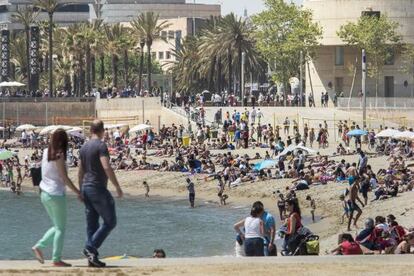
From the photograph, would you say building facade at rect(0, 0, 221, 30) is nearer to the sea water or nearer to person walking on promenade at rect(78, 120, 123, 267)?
the sea water

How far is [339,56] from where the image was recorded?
85000 millimetres

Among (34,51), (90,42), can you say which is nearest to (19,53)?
(90,42)

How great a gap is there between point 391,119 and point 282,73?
578 inches

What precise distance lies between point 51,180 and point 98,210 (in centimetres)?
64

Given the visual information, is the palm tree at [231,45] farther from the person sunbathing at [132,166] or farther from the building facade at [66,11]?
the building facade at [66,11]

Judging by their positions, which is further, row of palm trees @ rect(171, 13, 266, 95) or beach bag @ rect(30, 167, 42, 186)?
row of palm trees @ rect(171, 13, 266, 95)

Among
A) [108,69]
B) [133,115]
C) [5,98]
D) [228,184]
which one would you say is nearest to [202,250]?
[228,184]

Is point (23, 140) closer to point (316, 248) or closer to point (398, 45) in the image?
point (398, 45)

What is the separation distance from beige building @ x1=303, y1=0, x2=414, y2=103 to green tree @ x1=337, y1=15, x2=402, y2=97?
165 centimetres

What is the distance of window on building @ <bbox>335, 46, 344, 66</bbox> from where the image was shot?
84.8 metres

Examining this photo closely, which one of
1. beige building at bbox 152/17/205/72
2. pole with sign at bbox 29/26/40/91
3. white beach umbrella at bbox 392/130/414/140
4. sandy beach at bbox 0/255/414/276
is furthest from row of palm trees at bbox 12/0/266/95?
sandy beach at bbox 0/255/414/276

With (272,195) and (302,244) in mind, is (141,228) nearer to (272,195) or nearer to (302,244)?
(272,195)

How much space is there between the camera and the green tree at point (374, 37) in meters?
79.0

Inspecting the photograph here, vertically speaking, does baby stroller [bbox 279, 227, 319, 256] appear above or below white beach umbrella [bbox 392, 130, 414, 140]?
above
